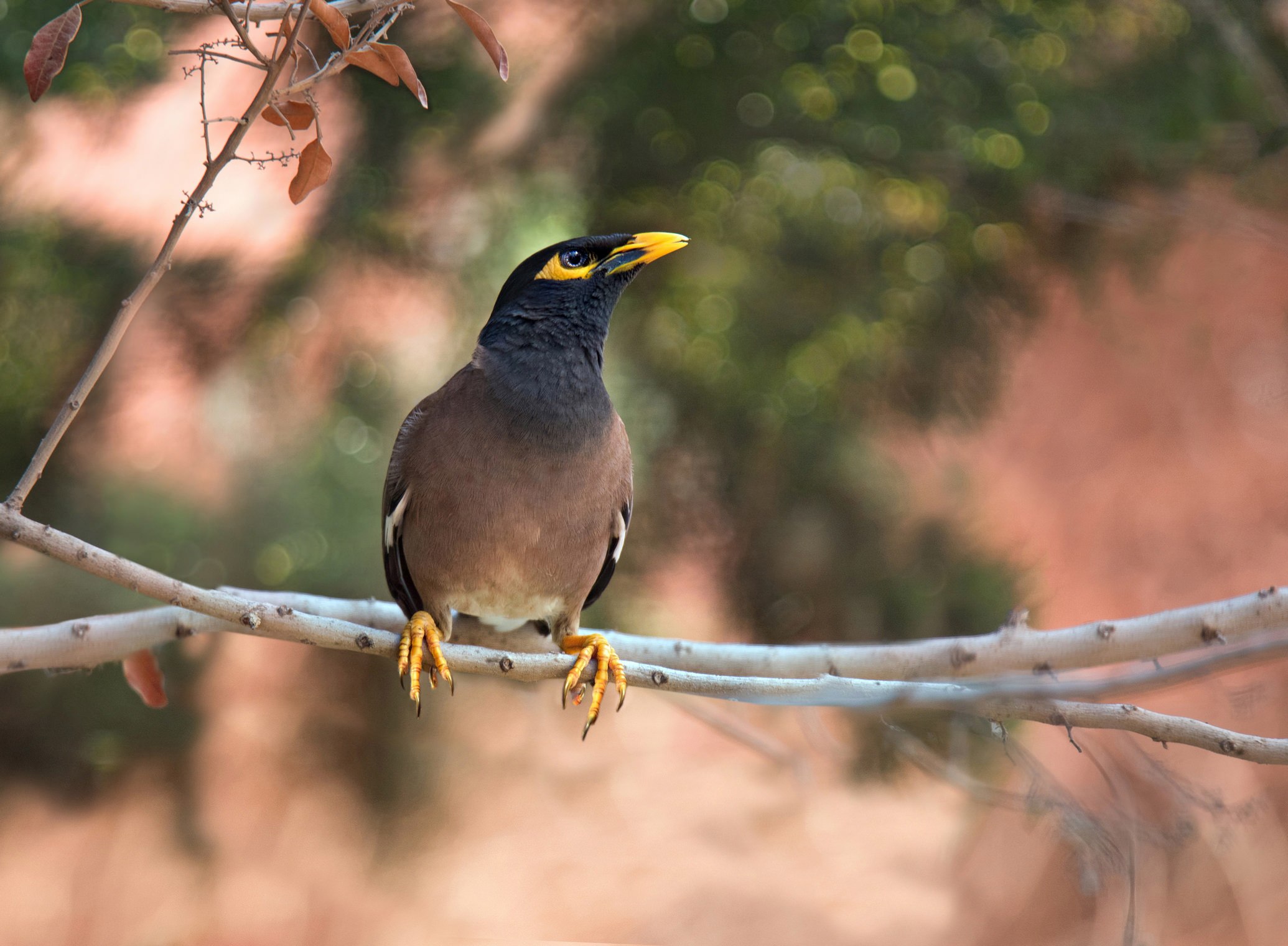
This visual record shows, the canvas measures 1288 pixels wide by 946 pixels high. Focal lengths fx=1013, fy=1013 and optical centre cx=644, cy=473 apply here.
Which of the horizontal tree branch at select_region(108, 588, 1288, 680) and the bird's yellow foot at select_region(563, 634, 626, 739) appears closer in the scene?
the horizontal tree branch at select_region(108, 588, 1288, 680)

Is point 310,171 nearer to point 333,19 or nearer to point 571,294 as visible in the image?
point 333,19

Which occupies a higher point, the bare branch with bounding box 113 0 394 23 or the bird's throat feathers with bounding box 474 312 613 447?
the bare branch with bounding box 113 0 394 23

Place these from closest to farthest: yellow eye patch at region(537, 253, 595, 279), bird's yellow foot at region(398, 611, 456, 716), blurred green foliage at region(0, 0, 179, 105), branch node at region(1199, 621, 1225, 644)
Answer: branch node at region(1199, 621, 1225, 644) < bird's yellow foot at region(398, 611, 456, 716) < yellow eye patch at region(537, 253, 595, 279) < blurred green foliage at region(0, 0, 179, 105)

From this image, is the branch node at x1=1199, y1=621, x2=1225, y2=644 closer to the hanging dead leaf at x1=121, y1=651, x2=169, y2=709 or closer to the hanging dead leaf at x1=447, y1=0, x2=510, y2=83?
the hanging dead leaf at x1=447, y1=0, x2=510, y2=83

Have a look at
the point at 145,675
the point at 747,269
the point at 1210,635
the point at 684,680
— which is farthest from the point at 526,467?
the point at 747,269

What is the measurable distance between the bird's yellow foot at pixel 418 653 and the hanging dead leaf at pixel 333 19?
453 millimetres

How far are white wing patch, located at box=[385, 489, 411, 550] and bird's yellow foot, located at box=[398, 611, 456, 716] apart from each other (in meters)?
0.10

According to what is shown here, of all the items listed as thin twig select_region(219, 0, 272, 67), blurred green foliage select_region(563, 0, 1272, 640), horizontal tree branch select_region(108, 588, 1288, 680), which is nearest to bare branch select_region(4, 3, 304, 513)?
thin twig select_region(219, 0, 272, 67)

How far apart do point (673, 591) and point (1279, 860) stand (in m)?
1.50

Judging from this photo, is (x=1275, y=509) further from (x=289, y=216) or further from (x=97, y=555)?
(x=97, y=555)

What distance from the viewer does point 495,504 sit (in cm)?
88

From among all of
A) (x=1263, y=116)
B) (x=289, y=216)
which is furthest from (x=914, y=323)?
(x=289, y=216)

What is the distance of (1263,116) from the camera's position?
1.40 m

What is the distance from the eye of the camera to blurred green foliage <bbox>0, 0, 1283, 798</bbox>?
1.37 meters
